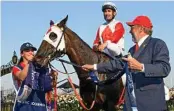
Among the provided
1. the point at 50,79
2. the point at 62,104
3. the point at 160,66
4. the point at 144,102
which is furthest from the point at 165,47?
the point at 62,104

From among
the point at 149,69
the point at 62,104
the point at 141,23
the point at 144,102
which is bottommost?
the point at 62,104

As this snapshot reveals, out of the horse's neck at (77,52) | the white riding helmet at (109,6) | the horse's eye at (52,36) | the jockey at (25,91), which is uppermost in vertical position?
the white riding helmet at (109,6)

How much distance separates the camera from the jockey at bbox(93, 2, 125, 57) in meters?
7.69

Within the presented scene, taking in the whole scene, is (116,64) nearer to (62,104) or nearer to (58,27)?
(58,27)

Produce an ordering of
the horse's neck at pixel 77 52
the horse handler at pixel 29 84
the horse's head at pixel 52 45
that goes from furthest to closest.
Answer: the horse's neck at pixel 77 52 → the horse's head at pixel 52 45 → the horse handler at pixel 29 84

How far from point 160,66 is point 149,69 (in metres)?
0.12

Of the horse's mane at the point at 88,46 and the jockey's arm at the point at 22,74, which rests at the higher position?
the horse's mane at the point at 88,46

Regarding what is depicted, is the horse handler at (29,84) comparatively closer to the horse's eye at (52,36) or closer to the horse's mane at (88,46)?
the horse's eye at (52,36)

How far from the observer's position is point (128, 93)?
4.61 meters

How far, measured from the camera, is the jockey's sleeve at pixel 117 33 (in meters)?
7.84

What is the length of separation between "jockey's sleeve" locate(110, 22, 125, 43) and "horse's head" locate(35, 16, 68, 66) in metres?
1.07

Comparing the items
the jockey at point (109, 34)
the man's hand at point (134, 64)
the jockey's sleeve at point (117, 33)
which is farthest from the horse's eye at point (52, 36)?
the man's hand at point (134, 64)

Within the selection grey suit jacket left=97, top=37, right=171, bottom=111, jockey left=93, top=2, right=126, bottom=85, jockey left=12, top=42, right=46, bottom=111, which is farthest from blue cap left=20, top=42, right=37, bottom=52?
grey suit jacket left=97, top=37, right=171, bottom=111

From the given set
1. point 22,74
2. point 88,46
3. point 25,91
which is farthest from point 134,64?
point 88,46
